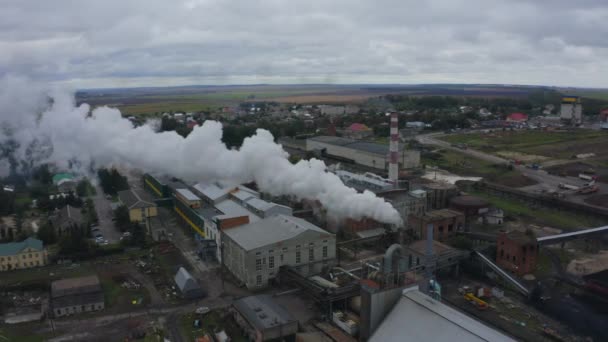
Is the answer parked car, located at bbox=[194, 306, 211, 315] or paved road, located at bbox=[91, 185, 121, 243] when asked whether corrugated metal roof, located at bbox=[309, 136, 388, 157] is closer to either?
paved road, located at bbox=[91, 185, 121, 243]

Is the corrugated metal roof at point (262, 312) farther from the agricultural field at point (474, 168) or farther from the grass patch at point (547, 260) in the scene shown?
the agricultural field at point (474, 168)

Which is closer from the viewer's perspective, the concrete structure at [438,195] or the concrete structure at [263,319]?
the concrete structure at [263,319]

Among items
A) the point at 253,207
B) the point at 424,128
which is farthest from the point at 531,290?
the point at 424,128

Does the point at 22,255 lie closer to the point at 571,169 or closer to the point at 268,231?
the point at 268,231

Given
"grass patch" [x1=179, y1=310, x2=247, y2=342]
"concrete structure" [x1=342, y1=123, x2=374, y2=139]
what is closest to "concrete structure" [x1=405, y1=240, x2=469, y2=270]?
"grass patch" [x1=179, y1=310, x2=247, y2=342]

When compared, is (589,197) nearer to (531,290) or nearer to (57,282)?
(531,290)

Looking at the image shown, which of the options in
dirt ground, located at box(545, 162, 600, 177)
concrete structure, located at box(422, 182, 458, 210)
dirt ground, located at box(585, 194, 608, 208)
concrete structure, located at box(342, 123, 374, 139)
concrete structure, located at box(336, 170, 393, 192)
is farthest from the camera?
concrete structure, located at box(342, 123, 374, 139)

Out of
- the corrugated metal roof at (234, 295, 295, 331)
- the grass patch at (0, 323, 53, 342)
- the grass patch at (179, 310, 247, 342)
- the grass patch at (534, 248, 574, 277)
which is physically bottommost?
the grass patch at (0, 323, 53, 342)

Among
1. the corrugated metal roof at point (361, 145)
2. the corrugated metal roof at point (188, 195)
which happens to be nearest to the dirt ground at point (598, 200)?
the corrugated metal roof at point (361, 145)
